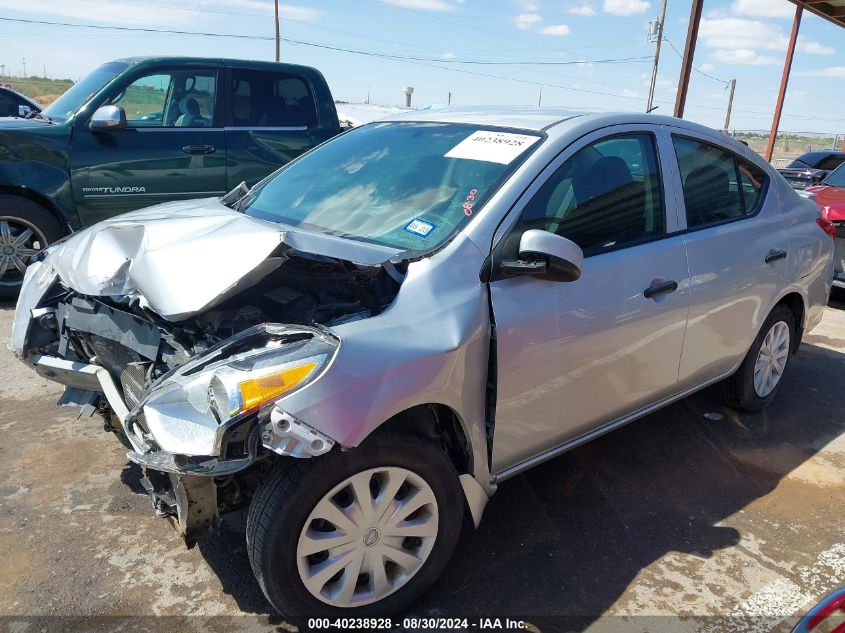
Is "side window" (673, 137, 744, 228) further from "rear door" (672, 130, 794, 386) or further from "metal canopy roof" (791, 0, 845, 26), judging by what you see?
"metal canopy roof" (791, 0, 845, 26)

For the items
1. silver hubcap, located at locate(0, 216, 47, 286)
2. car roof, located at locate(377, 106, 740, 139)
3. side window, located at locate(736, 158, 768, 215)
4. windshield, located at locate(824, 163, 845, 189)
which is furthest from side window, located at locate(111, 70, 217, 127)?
windshield, located at locate(824, 163, 845, 189)

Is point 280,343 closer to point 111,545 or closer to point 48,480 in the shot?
point 111,545

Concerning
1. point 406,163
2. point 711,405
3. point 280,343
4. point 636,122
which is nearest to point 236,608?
point 280,343

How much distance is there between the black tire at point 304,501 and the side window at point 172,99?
16.8ft

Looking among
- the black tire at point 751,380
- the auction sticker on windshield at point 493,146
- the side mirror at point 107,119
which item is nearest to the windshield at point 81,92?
the side mirror at point 107,119

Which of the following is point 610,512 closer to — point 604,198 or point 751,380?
point 604,198

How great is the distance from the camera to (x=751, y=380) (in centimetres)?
421

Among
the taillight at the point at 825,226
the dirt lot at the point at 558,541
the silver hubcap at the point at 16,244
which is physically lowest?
the dirt lot at the point at 558,541

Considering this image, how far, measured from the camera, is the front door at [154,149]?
19.9 feet

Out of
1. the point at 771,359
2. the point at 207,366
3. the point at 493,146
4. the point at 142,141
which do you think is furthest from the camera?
the point at 142,141

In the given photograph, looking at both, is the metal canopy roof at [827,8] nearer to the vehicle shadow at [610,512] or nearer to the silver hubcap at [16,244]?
the vehicle shadow at [610,512]

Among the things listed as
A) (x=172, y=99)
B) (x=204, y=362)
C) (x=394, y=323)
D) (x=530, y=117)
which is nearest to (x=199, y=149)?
(x=172, y=99)

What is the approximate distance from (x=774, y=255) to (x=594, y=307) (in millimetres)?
1678

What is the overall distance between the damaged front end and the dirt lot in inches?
17.2
